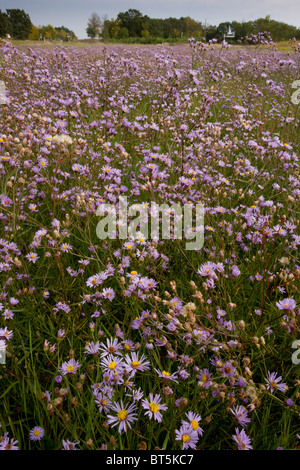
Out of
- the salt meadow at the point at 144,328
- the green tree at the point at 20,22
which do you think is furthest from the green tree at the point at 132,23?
the salt meadow at the point at 144,328

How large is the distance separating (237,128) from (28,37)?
2891 inches

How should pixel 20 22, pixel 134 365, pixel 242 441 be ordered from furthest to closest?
pixel 20 22 < pixel 134 365 < pixel 242 441

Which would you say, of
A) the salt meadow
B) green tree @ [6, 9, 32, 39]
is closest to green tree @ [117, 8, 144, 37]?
green tree @ [6, 9, 32, 39]

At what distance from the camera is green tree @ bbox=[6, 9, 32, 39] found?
57688 millimetres

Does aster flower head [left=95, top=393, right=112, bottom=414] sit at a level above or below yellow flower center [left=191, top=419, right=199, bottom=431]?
above

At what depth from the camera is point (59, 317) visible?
6.41 feet

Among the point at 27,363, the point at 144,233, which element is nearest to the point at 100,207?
the point at 144,233

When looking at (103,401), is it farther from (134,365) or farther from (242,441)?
(242,441)

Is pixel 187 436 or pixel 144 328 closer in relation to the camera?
pixel 187 436

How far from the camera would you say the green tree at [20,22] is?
189 feet

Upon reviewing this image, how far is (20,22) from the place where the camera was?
5991cm

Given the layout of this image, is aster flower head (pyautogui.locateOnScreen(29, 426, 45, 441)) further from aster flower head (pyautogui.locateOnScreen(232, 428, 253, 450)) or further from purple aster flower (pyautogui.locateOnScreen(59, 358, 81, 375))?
aster flower head (pyautogui.locateOnScreen(232, 428, 253, 450))

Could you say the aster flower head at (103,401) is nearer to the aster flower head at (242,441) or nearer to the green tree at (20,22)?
the aster flower head at (242,441)

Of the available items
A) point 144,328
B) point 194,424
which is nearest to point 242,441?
point 194,424
